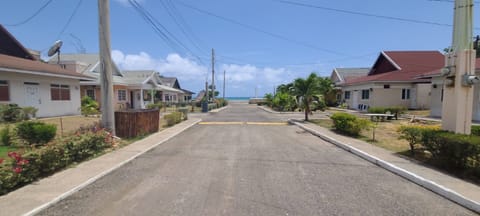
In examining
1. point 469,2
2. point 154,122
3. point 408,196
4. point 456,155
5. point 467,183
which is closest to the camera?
point 408,196

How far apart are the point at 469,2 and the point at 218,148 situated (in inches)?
324

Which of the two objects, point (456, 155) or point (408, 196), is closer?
point (408, 196)

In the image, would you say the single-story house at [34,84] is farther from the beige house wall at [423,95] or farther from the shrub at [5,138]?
the beige house wall at [423,95]

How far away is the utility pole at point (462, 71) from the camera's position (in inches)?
236

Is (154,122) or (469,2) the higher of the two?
(469,2)

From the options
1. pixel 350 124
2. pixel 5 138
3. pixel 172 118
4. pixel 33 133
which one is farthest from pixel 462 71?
pixel 5 138

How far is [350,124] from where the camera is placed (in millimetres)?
10273

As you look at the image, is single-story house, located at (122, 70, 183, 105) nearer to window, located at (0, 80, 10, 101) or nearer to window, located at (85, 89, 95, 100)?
window, located at (85, 89, 95, 100)

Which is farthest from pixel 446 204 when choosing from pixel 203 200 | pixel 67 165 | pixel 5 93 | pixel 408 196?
pixel 5 93

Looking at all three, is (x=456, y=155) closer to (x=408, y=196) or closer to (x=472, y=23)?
(x=408, y=196)

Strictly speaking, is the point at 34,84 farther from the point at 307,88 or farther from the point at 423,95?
the point at 423,95

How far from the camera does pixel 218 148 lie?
314 inches

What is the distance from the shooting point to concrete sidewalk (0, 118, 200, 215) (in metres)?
3.49

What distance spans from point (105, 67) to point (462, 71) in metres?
11.2
